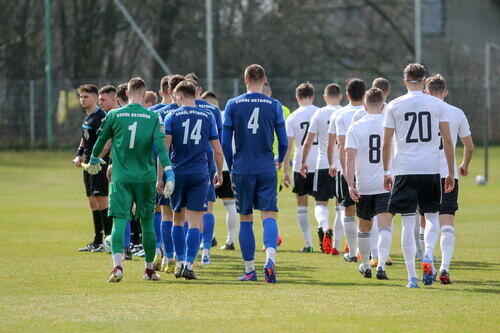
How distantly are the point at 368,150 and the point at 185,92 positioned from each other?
2.05 metres

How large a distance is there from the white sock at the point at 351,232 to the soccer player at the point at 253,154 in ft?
6.73

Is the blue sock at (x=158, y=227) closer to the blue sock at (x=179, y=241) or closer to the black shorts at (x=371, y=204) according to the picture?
the blue sock at (x=179, y=241)

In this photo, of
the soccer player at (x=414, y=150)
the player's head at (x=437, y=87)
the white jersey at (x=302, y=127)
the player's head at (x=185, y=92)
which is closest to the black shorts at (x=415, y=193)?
the soccer player at (x=414, y=150)

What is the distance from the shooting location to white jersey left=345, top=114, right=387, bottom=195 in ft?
38.1

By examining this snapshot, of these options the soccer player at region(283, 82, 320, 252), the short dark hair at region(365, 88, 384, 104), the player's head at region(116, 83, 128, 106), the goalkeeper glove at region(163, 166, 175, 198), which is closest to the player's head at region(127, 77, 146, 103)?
the goalkeeper glove at region(163, 166, 175, 198)

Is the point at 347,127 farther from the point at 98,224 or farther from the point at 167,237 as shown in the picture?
the point at 98,224

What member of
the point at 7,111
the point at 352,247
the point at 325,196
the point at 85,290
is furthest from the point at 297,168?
the point at 7,111

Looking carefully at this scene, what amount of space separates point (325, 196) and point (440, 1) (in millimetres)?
36296

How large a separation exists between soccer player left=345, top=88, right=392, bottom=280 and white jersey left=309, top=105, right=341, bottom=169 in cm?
259

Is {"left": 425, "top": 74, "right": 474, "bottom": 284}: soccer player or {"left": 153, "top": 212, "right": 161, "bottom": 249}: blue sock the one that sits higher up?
{"left": 425, "top": 74, "right": 474, "bottom": 284}: soccer player

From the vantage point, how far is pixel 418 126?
34.6 feet

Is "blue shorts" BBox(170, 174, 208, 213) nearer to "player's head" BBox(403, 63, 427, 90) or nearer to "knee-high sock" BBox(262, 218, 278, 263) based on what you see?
"knee-high sock" BBox(262, 218, 278, 263)

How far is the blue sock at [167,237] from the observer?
12188 millimetres

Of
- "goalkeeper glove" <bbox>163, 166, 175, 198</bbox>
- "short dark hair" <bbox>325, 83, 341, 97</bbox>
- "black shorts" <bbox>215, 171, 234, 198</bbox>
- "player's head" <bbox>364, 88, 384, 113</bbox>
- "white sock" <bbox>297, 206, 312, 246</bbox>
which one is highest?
"short dark hair" <bbox>325, 83, 341, 97</bbox>
